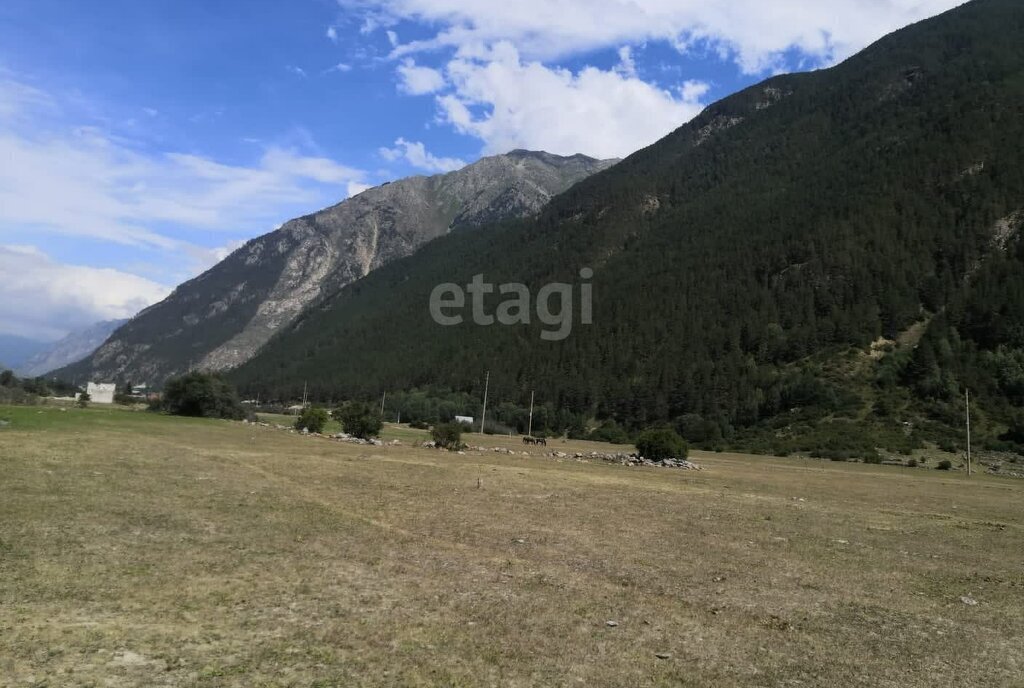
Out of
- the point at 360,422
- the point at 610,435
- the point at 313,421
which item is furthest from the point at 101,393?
the point at 610,435

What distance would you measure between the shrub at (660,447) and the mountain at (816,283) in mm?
27616

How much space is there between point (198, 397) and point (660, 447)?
4842cm

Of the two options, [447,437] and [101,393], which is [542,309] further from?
[447,437]

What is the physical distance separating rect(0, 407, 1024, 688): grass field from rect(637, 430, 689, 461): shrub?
88.5 feet

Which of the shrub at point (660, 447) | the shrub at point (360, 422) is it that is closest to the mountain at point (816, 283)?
the shrub at point (660, 447)

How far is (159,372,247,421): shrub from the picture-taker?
6744cm

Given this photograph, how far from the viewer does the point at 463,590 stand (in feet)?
30.0

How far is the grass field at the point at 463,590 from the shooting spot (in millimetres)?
6297

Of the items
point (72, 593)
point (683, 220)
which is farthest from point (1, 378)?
point (683, 220)

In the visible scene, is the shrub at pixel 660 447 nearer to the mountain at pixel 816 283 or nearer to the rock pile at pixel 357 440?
the rock pile at pixel 357 440

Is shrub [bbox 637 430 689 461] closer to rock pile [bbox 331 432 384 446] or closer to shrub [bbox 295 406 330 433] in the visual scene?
rock pile [bbox 331 432 384 446]

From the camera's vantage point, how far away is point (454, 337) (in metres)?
176

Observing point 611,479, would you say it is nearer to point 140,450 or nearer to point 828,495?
point 828,495

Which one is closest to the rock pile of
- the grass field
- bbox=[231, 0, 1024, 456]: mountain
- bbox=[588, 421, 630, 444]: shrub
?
the grass field
